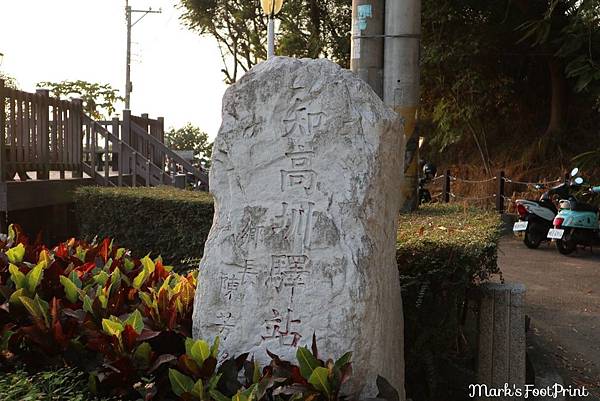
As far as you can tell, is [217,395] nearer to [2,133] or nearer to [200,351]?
[200,351]

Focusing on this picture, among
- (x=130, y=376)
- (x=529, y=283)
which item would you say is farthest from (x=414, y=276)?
(x=529, y=283)

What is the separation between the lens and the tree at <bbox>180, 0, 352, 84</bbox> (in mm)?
21438

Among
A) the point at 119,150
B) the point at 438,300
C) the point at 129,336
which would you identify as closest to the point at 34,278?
the point at 129,336

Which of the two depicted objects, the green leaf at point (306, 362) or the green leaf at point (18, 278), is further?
the green leaf at point (18, 278)

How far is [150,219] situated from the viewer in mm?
7809

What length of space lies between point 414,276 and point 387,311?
0.66 metres

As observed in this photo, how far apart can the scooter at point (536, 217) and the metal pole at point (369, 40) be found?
637cm

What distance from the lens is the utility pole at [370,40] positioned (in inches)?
279

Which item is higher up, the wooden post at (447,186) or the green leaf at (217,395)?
the wooden post at (447,186)

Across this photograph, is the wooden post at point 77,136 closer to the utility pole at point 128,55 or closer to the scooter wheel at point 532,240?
the scooter wheel at point 532,240

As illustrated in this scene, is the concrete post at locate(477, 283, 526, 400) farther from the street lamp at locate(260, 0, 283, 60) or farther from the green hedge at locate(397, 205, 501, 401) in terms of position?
the street lamp at locate(260, 0, 283, 60)

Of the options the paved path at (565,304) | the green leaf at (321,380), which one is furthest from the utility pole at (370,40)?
the green leaf at (321,380)

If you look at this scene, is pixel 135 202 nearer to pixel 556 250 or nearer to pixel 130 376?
pixel 130 376

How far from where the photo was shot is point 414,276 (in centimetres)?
437
